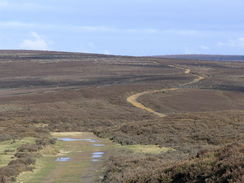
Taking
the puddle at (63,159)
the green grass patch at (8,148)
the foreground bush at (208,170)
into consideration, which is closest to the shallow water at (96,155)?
the puddle at (63,159)

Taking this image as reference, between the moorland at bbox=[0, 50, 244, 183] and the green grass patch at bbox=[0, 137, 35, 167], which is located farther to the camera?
the green grass patch at bbox=[0, 137, 35, 167]

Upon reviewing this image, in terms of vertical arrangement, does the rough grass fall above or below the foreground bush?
below

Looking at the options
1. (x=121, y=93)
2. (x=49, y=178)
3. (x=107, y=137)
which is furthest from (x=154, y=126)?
(x=121, y=93)

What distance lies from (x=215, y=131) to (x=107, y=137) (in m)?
7.74

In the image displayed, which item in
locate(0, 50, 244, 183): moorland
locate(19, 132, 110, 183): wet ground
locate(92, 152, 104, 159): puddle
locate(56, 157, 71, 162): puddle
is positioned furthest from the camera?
locate(92, 152, 104, 159): puddle

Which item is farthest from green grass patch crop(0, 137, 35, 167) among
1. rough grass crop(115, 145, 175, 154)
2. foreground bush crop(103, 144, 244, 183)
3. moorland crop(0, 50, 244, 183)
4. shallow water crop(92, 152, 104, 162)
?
foreground bush crop(103, 144, 244, 183)

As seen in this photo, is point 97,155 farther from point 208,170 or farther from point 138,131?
point 208,170

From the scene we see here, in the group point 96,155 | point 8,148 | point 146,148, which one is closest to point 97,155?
point 96,155

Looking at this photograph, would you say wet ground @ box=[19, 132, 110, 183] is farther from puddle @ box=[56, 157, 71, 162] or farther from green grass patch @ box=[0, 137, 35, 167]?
green grass patch @ box=[0, 137, 35, 167]

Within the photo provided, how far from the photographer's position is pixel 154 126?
36281 millimetres

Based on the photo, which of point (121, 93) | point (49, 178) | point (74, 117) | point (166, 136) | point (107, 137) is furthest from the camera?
point (121, 93)

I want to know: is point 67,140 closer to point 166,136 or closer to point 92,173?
point 166,136

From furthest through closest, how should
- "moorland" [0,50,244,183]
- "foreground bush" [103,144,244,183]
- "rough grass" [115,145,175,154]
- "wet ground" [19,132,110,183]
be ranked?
"rough grass" [115,145,175,154] < "wet ground" [19,132,110,183] < "moorland" [0,50,244,183] < "foreground bush" [103,144,244,183]

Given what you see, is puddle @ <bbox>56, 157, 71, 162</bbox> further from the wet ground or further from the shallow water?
the shallow water
